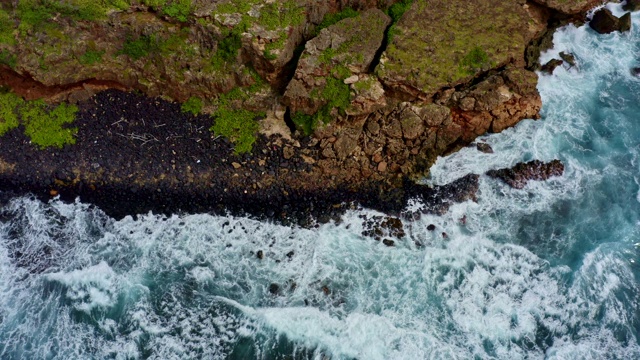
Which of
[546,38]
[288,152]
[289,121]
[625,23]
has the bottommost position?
[288,152]

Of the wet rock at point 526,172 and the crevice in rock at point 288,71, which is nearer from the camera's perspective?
the wet rock at point 526,172

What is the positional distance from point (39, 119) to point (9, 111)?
1.29m

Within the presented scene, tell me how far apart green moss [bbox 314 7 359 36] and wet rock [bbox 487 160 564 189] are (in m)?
8.86

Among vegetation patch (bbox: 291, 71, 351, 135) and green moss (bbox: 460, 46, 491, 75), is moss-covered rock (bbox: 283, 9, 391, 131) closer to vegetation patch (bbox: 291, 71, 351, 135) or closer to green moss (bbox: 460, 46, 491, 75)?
vegetation patch (bbox: 291, 71, 351, 135)

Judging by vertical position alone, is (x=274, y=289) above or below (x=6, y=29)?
below

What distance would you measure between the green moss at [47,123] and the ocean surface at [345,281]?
2.74 metres

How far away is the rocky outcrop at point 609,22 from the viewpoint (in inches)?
899

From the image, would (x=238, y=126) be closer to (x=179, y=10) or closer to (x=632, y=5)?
(x=179, y=10)

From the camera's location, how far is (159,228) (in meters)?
16.9

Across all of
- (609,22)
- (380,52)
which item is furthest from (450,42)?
(609,22)

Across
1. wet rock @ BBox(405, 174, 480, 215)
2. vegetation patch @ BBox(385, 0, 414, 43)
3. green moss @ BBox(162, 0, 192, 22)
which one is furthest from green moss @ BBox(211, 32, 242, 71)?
wet rock @ BBox(405, 174, 480, 215)

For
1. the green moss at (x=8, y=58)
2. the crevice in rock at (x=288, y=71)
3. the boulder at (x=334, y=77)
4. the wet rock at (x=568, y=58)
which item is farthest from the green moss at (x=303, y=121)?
the wet rock at (x=568, y=58)

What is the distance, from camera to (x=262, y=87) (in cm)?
1917

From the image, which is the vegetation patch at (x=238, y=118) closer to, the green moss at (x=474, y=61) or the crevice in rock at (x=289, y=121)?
the crevice in rock at (x=289, y=121)
